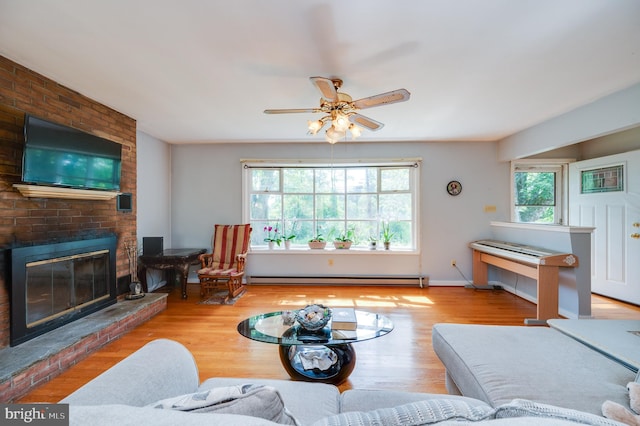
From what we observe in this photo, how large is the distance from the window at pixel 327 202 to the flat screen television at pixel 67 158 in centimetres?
208

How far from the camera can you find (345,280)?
4477 mm

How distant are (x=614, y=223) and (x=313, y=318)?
444 cm

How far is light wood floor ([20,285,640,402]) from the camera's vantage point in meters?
2.05

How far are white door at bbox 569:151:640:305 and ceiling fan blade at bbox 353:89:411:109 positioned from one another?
3.72 metres

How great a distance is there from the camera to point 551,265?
292cm

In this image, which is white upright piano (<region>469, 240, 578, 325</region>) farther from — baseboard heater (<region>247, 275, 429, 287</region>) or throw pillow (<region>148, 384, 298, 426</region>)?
throw pillow (<region>148, 384, 298, 426</region>)

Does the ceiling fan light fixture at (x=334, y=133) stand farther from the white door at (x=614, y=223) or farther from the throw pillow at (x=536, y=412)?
the white door at (x=614, y=223)

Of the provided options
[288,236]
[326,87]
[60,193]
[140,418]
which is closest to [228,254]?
[288,236]

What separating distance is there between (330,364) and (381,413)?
50.5 inches

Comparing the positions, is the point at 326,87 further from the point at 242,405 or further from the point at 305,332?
the point at 242,405

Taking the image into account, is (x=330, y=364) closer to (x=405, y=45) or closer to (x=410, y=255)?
(x=405, y=45)

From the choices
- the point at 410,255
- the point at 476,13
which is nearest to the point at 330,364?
the point at 476,13

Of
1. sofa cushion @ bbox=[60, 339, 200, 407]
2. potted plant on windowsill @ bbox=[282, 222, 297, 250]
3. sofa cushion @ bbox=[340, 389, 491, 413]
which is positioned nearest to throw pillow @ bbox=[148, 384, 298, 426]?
sofa cushion @ bbox=[60, 339, 200, 407]

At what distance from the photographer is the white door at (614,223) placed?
348 cm
